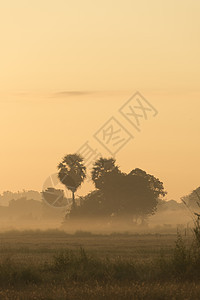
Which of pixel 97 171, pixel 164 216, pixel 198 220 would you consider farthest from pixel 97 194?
pixel 198 220

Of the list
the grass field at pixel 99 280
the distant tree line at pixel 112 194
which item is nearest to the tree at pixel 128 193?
the distant tree line at pixel 112 194

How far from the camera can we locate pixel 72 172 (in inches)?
4469

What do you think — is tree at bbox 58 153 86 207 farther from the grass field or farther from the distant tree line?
the grass field

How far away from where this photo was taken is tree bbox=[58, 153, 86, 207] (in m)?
112

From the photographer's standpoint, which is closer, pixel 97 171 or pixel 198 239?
pixel 198 239

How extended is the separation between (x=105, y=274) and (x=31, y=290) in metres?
2.69

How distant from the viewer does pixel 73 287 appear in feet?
59.6

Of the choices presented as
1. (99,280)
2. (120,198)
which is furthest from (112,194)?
(99,280)

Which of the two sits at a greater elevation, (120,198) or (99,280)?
(120,198)

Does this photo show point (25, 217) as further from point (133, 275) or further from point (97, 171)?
point (133, 275)

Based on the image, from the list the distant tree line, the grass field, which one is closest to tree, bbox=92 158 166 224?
the distant tree line

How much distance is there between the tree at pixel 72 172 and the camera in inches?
4412

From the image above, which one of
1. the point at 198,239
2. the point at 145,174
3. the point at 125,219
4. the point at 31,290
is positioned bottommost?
the point at 31,290

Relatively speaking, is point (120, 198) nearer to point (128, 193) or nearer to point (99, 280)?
point (128, 193)
